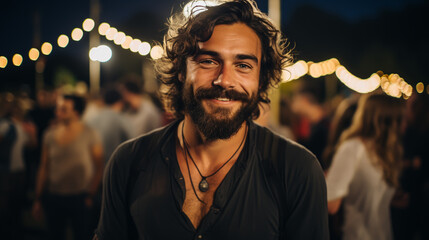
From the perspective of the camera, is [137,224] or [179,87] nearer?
[137,224]

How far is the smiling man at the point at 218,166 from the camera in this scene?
2.01 metres

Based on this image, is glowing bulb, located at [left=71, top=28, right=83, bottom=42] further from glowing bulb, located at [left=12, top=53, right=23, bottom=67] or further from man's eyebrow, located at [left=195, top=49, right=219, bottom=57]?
man's eyebrow, located at [left=195, top=49, right=219, bottom=57]

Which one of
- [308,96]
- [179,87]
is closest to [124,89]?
[308,96]

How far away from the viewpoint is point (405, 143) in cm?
582

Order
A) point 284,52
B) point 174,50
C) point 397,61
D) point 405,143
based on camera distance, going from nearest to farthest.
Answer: point 174,50, point 284,52, point 405,143, point 397,61

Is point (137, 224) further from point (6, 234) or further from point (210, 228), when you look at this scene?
point (6, 234)

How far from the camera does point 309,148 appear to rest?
538cm

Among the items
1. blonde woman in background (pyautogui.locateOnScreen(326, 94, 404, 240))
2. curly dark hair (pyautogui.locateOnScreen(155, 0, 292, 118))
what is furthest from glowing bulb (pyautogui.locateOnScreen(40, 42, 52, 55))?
blonde woman in background (pyautogui.locateOnScreen(326, 94, 404, 240))

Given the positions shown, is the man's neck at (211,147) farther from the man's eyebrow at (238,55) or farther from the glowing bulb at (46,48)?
the glowing bulb at (46,48)

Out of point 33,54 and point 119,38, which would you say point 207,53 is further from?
point 119,38

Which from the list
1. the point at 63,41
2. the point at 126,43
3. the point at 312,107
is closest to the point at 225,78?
the point at 63,41

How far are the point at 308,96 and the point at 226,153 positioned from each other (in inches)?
168

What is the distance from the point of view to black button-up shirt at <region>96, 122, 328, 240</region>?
1.99 metres

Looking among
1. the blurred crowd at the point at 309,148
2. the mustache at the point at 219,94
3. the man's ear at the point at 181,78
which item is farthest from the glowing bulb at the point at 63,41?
the mustache at the point at 219,94
